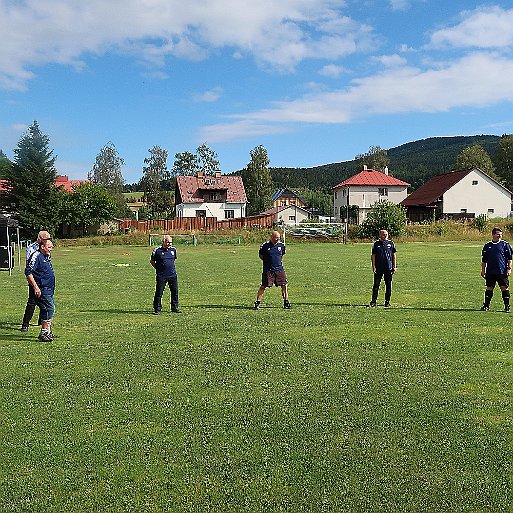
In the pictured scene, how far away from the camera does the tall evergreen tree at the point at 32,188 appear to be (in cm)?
5544

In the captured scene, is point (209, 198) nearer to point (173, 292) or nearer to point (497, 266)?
point (173, 292)

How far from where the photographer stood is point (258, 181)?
9094cm

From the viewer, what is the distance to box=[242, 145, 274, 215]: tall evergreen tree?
90500 millimetres

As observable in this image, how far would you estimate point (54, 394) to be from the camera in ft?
22.9

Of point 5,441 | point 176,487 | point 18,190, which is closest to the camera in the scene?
point 176,487

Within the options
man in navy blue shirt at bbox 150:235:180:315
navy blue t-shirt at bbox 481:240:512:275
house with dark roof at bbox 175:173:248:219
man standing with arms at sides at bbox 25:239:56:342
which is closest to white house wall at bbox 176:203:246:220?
house with dark roof at bbox 175:173:248:219

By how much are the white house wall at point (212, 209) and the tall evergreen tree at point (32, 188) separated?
23.7 meters

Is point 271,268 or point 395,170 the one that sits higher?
point 395,170

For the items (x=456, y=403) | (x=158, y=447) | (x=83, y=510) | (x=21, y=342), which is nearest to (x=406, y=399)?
(x=456, y=403)

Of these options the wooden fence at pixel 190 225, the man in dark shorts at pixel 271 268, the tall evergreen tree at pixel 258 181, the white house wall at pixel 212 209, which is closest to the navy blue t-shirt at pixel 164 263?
the man in dark shorts at pixel 271 268

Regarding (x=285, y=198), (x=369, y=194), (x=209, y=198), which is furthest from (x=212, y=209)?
(x=285, y=198)

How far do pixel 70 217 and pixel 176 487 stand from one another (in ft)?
185

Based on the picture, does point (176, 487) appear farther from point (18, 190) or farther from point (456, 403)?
point (18, 190)

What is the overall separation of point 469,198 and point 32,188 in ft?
156
